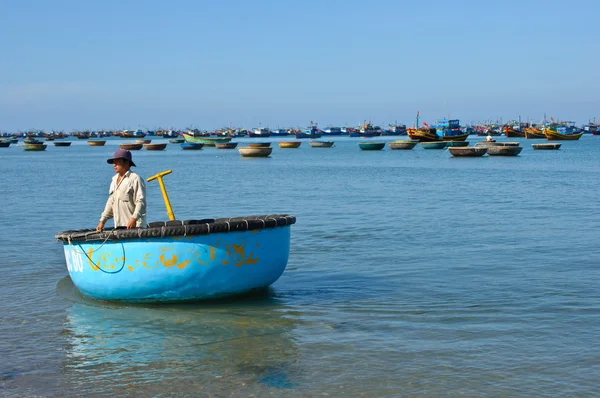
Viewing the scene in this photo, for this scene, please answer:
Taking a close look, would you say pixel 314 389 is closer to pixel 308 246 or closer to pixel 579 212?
pixel 308 246

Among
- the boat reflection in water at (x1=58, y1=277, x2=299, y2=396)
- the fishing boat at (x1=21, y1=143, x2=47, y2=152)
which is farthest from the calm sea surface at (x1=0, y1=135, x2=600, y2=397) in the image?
the fishing boat at (x1=21, y1=143, x2=47, y2=152)

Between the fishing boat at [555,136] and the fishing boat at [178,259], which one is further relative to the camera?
the fishing boat at [555,136]

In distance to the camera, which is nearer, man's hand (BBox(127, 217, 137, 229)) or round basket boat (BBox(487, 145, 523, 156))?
man's hand (BBox(127, 217, 137, 229))

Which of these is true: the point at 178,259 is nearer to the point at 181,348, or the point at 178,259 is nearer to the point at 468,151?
the point at 181,348

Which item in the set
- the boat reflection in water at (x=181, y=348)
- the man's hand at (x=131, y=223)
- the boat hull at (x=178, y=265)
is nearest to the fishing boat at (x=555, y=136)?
the boat hull at (x=178, y=265)

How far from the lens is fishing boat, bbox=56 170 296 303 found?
364 inches

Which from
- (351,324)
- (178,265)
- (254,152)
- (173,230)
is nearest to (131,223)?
(173,230)

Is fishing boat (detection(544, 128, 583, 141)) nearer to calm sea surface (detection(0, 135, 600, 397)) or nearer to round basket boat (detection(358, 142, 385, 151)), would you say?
round basket boat (detection(358, 142, 385, 151))

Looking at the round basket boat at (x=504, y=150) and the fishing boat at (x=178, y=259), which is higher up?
the fishing boat at (x=178, y=259)

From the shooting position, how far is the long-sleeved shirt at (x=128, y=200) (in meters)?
9.45

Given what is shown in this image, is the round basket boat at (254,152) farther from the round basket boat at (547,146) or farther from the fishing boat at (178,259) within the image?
A: the fishing boat at (178,259)

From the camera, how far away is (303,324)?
352 inches

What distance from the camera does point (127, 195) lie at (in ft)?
31.4

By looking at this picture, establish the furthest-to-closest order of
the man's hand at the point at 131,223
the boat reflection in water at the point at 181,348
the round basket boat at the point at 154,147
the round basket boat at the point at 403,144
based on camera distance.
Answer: the round basket boat at the point at 154,147 < the round basket boat at the point at 403,144 < the man's hand at the point at 131,223 < the boat reflection in water at the point at 181,348
